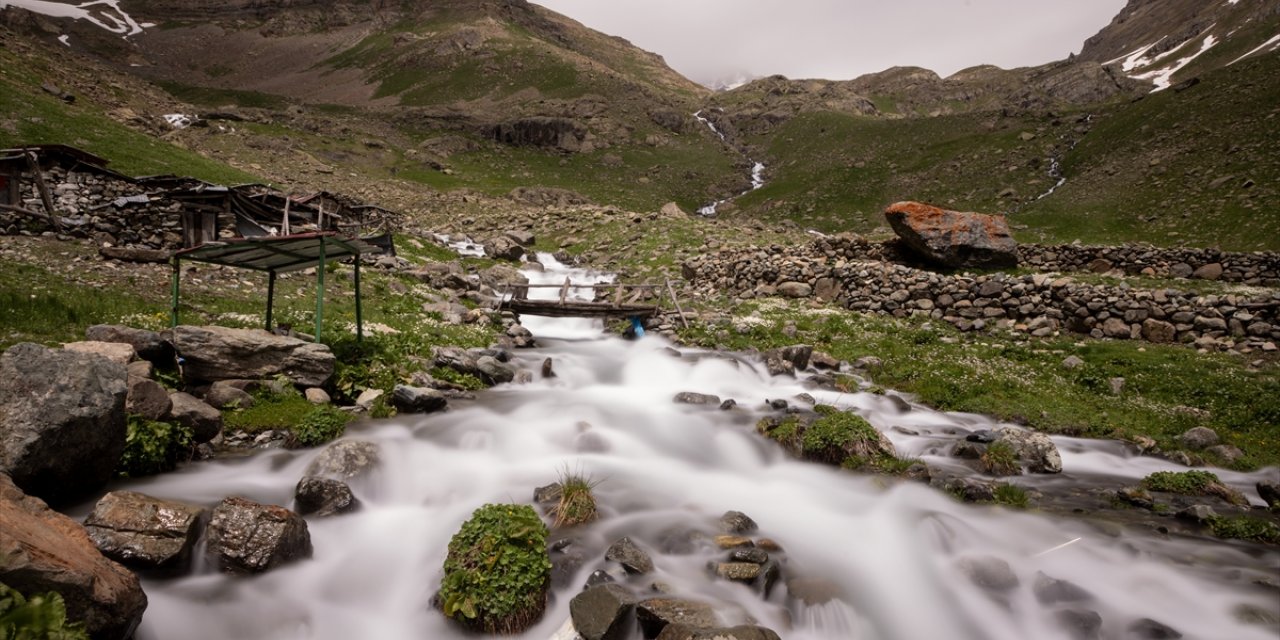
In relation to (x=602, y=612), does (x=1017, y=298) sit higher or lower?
higher

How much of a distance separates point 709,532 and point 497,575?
142 inches

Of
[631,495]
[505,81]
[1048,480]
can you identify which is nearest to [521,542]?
[631,495]

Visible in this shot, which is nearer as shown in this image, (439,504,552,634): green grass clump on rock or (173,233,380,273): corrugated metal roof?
(439,504,552,634): green grass clump on rock

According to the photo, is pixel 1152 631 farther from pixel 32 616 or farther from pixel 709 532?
pixel 32 616

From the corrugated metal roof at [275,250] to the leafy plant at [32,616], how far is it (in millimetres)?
9163

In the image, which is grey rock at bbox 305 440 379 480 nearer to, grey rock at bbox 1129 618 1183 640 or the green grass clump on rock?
the green grass clump on rock

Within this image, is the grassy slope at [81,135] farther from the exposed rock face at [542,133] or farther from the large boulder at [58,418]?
the exposed rock face at [542,133]

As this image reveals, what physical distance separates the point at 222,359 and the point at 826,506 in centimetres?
1266

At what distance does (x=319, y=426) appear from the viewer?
1100 cm

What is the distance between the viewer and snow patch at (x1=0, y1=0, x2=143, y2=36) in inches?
6663

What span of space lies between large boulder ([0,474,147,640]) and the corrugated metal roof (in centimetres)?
780

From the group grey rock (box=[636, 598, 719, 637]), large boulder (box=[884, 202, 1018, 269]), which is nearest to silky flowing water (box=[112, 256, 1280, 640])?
grey rock (box=[636, 598, 719, 637])

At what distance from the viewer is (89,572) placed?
198 inches

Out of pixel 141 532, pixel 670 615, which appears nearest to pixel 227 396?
pixel 141 532
